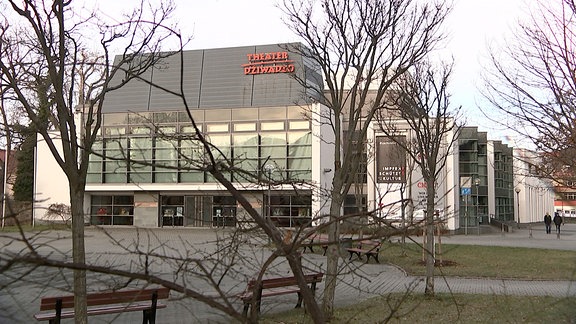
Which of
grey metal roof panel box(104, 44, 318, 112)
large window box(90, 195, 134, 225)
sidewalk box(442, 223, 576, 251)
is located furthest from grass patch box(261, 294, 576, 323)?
large window box(90, 195, 134, 225)

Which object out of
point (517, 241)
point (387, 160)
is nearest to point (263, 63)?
point (387, 160)

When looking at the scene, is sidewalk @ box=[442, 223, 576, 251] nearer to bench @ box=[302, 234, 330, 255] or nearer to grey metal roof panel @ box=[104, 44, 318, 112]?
grey metal roof panel @ box=[104, 44, 318, 112]

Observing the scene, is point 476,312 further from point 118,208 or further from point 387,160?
point 118,208

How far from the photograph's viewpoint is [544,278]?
14.7 m

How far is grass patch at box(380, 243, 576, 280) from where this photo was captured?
50.7 ft

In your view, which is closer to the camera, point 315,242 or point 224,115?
point 315,242

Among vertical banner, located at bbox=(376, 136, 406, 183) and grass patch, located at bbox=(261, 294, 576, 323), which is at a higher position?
vertical banner, located at bbox=(376, 136, 406, 183)

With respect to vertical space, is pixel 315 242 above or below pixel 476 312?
above

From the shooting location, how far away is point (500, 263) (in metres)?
18.3

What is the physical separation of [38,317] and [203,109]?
31.6 meters

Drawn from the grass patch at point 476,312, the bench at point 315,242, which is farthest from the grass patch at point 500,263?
the bench at point 315,242

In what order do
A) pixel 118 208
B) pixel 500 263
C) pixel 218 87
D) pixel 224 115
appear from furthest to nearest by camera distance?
pixel 118 208 < pixel 218 87 < pixel 224 115 < pixel 500 263

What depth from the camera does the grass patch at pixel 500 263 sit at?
Result: 50.7 feet

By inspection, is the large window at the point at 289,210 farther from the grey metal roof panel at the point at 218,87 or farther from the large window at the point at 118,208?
the large window at the point at 118,208
